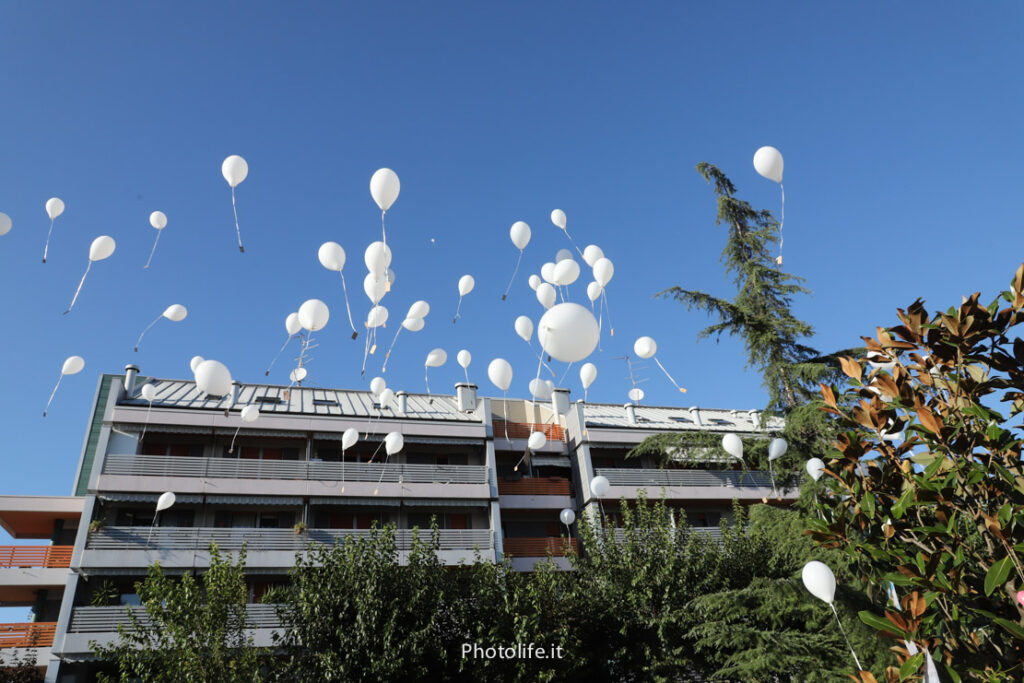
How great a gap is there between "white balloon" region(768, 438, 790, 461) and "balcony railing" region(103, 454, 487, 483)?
12.0 m

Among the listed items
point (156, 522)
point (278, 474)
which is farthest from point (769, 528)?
point (156, 522)

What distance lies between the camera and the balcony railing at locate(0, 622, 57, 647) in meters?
16.5

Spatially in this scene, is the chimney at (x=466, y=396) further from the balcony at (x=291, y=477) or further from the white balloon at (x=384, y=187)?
the white balloon at (x=384, y=187)

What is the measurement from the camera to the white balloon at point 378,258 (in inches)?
443

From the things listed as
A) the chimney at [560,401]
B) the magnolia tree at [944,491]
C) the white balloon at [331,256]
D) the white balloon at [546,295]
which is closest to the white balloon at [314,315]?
the white balloon at [331,256]

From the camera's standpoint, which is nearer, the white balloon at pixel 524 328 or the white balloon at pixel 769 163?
the white balloon at pixel 769 163

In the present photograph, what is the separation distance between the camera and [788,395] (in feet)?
41.4

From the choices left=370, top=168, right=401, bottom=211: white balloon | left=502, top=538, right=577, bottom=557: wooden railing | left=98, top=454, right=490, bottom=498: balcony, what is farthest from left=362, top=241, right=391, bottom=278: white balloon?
left=502, top=538, right=577, bottom=557: wooden railing

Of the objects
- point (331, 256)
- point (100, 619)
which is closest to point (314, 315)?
point (331, 256)

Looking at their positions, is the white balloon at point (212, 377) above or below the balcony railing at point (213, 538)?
above

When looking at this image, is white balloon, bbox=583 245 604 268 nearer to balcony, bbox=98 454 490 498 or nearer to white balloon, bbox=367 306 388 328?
white balloon, bbox=367 306 388 328

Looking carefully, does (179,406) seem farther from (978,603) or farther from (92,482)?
(978,603)

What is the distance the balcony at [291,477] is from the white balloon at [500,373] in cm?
679

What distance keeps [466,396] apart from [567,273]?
14128mm
